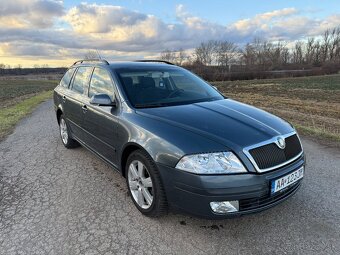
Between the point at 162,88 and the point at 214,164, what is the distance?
1.79 m

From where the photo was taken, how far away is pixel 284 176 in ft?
9.37

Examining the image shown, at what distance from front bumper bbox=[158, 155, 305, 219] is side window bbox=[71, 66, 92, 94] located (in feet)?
8.28

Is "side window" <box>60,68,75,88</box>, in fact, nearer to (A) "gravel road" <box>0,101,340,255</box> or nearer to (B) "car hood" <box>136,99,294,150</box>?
(A) "gravel road" <box>0,101,340,255</box>

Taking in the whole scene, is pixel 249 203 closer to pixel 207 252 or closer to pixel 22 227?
pixel 207 252

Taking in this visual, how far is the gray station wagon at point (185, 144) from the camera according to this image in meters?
2.63

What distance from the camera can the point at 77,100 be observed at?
15.9 ft

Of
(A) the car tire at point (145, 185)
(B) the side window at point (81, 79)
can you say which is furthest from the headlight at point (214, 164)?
(B) the side window at point (81, 79)

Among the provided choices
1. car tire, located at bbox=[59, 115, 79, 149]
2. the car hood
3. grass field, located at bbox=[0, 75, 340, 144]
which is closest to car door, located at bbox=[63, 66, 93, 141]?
car tire, located at bbox=[59, 115, 79, 149]

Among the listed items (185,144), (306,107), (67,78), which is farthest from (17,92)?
(185,144)

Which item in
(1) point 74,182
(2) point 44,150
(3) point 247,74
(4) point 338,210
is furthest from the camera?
(3) point 247,74

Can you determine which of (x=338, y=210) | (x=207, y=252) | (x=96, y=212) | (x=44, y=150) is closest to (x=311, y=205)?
(x=338, y=210)

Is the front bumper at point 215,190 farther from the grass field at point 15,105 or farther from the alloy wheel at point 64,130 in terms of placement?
the grass field at point 15,105

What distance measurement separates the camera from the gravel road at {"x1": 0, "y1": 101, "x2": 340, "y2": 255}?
2752mm

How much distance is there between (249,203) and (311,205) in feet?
3.99
